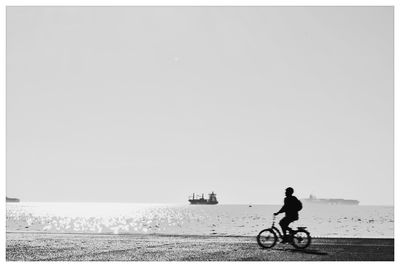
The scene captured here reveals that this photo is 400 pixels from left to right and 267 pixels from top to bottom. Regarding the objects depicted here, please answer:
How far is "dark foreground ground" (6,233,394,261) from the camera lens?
60.6ft

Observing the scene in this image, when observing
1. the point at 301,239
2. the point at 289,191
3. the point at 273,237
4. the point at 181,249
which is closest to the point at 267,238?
the point at 273,237

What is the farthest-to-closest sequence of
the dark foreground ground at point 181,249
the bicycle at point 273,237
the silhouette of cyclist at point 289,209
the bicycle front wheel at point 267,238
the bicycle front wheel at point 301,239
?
the bicycle front wheel at point 267,238 < the bicycle at point 273,237 < the silhouette of cyclist at point 289,209 < the bicycle front wheel at point 301,239 < the dark foreground ground at point 181,249

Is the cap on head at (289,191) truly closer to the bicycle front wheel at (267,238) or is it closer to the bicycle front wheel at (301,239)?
the bicycle front wheel at (301,239)

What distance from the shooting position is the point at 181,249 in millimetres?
21031

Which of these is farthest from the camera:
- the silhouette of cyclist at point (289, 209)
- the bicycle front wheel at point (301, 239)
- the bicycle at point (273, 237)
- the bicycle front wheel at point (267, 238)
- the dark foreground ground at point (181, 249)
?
the bicycle front wheel at point (267, 238)

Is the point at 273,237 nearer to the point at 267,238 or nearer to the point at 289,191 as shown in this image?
the point at 267,238

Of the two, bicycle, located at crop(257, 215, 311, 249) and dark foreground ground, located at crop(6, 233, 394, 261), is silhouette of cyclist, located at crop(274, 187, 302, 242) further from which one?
dark foreground ground, located at crop(6, 233, 394, 261)

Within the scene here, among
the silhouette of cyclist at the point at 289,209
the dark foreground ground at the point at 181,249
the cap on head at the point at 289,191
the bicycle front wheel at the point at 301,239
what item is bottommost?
the dark foreground ground at the point at 181,249

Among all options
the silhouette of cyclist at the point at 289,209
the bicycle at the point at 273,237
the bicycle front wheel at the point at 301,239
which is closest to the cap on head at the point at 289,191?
the silhouette of cyclist at the point at 289,209

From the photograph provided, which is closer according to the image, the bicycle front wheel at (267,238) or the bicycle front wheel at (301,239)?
the bicycle front wheel at (301,239)

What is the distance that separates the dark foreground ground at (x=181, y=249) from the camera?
60.6 feet
